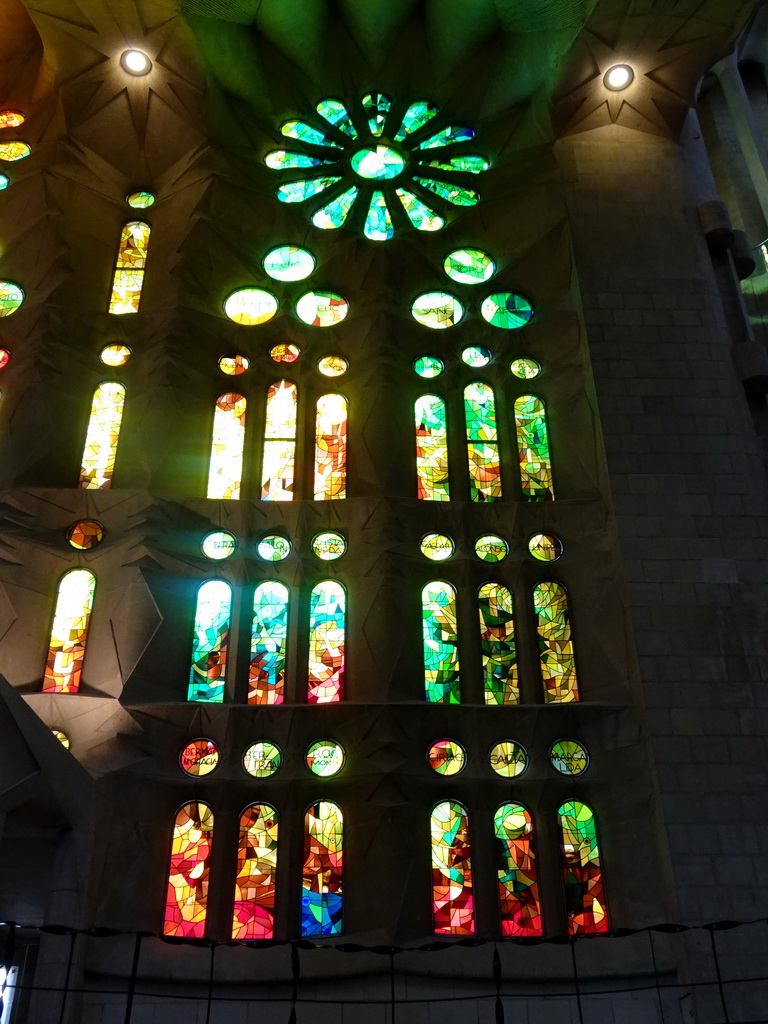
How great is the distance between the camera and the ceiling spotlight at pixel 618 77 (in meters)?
17.8

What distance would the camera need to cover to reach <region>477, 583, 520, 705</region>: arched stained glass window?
45.8 feet

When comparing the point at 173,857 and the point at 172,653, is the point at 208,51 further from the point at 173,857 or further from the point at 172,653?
the point at 173,857

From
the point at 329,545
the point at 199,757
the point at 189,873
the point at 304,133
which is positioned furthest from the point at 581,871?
the point at 304,133

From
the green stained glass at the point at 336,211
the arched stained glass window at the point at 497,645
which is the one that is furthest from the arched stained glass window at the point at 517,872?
the green stained glass at the point at 336,211

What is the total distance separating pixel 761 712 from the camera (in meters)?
12.8

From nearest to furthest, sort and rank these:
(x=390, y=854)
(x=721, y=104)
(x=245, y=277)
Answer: (x=390, y=854) < (x=245, y=277) < (x=721, y=104)

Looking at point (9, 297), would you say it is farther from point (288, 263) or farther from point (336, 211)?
point (336, 211)

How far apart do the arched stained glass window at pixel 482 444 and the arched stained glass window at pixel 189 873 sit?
5.82 metres

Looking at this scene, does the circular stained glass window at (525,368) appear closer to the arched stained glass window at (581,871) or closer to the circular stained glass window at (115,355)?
the circular stained glass window at (115,355)

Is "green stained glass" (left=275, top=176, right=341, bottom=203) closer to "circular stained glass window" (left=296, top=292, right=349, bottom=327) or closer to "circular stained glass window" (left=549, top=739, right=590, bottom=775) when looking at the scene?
"circular stained glass window" (left=296, top=292, right=349, bottom=327)

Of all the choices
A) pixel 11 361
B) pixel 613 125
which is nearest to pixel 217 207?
pixel 11 361

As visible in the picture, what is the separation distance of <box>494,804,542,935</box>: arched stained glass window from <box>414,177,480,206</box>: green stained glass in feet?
34.2

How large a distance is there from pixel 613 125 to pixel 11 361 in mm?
10367

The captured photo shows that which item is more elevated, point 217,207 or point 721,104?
point 721,104
